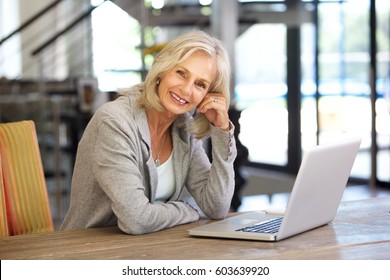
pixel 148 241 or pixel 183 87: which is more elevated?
pixel 183 87

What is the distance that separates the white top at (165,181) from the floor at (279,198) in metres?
4.20

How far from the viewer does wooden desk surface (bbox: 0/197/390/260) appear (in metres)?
1.74

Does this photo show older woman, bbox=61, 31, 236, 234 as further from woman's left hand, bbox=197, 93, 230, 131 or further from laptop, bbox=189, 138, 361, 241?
laptop, bbox=189, 138, 361, 241

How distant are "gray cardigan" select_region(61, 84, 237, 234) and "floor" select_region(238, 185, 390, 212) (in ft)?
13.8

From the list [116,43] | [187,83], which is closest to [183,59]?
[187,83]

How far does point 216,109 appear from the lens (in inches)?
91.5

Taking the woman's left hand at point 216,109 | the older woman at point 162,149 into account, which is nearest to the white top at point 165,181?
the older woman at point 162,149

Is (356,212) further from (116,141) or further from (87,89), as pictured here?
(87,89)

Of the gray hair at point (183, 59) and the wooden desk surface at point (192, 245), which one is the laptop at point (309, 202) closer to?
the wooden desk surface at point (192, 245)

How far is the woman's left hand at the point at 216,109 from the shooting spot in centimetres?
232

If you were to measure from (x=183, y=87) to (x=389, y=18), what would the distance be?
5.00 meters

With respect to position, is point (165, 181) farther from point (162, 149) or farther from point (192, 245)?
point (192, 245)

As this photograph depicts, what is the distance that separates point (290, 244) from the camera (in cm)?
186
